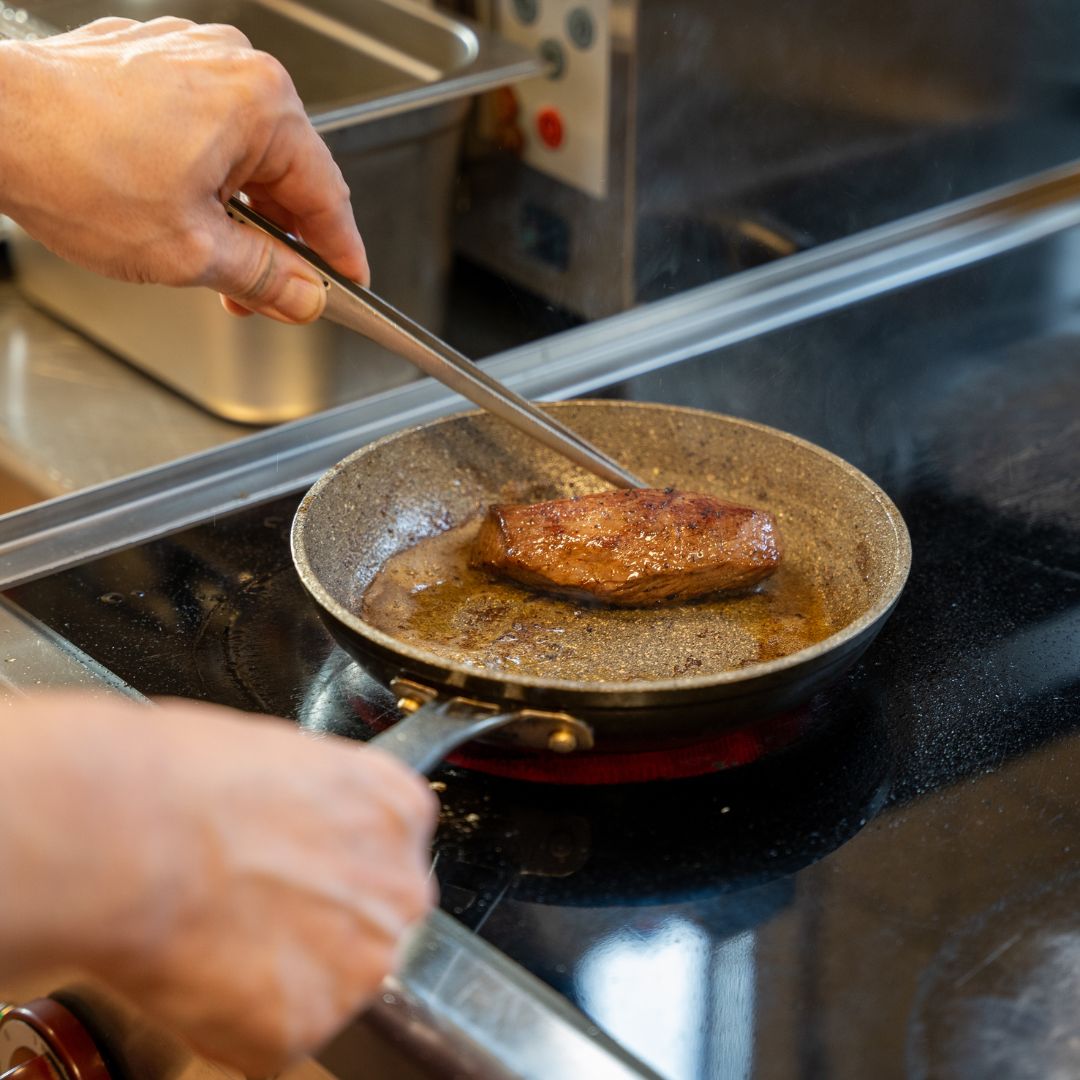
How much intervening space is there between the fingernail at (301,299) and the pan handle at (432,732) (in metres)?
0.29

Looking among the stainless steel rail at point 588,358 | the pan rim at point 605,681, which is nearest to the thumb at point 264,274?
the pan rim at point 605,681

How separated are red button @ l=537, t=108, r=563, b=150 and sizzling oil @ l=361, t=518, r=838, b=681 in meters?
0.67

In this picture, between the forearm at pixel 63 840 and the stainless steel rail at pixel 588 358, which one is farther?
the stainless steel rail at pixel 588 358

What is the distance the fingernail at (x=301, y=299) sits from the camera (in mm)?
860

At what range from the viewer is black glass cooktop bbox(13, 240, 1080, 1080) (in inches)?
25.5

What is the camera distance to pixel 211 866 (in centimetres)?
48

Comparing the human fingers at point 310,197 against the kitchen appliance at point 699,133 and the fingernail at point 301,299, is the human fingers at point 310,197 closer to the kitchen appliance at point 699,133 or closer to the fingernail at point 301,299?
the fingernail at point 301,299

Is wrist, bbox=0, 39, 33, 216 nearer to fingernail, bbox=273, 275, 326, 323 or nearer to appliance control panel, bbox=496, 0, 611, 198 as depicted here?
fingernail, bbox=273, 275, 326, 323

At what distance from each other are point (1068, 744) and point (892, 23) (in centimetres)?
94

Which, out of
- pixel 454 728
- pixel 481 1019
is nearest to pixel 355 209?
pixel 454 728

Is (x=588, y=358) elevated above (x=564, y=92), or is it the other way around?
(x=564, y=92)

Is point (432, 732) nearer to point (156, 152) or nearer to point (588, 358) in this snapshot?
point (156, 152)

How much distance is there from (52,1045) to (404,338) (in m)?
0.45

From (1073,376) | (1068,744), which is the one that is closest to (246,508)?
(1068,744)
